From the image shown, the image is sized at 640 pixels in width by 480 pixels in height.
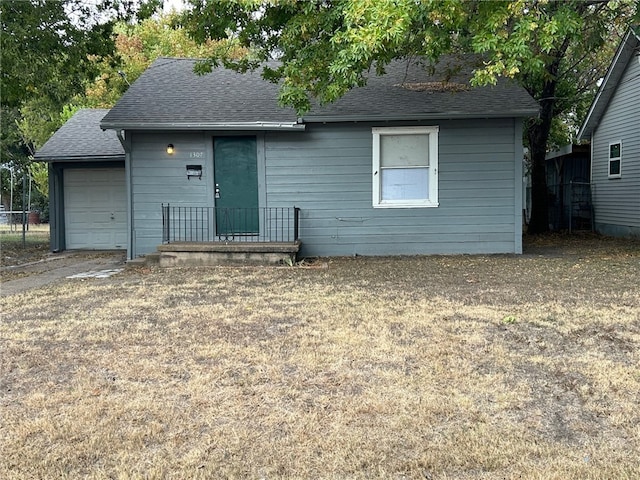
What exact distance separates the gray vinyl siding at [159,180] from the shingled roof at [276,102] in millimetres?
479

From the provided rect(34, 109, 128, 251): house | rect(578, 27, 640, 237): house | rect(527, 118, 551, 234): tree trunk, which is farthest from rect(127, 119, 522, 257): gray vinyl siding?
rect(527, 118, 551, 234): tree trunk

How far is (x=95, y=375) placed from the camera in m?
3.55

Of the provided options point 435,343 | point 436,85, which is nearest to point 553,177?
point 436,85

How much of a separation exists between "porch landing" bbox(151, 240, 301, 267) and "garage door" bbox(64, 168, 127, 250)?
4.11m

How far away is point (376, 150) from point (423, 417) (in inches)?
299

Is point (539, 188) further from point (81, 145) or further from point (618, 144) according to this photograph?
point (81, 145)

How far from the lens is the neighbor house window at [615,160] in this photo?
48.9ft

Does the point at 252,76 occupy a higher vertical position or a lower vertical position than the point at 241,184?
higher

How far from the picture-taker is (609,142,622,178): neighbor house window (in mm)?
14912

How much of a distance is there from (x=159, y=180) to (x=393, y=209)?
444 cm

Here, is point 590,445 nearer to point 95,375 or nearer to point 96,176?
point 95,375

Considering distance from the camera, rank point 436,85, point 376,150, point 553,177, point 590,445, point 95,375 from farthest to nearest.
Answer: point 553,177, point 436,85, point 376,150, point 95,375, point 590,445

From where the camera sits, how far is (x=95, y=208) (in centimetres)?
1265

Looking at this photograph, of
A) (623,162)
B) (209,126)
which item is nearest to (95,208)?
(209,126)
